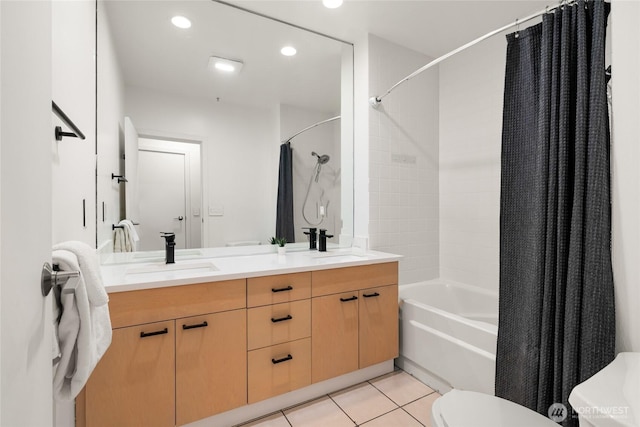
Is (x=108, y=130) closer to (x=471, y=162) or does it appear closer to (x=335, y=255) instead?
(x=335, y=255)

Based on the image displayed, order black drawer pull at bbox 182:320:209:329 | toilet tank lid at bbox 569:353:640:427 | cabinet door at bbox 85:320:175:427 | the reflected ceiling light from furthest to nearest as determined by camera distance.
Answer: the reflected ceiling light, black drawer pull at bbox 182:320:209:329, cabinet door at bbox 85:320:175:427, toilet tank lid at bbox 569:353:640:427

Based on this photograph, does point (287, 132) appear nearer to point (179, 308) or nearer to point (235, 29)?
point (235, 29)

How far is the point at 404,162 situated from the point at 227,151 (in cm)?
148

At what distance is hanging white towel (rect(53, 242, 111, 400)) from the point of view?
2.57 feet

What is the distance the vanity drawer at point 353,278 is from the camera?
5.93 ft

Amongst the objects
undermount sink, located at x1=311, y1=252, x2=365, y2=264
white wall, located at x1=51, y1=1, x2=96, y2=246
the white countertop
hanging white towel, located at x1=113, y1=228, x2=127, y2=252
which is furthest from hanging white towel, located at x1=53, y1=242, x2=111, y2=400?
A: undermount sink, located at x1=311, y1=252, x2=365, y2=264

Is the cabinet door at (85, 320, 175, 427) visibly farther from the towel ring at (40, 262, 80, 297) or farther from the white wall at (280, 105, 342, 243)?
the white wall at (280, 105, 342, 243)

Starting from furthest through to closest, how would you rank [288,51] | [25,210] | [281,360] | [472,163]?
[472,163] < [288,51] < [281,360] < [25,210]

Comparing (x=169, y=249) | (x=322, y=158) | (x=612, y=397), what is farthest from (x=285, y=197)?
(x=612, y=397)

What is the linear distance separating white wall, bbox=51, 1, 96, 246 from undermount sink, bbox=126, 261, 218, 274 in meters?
0.27

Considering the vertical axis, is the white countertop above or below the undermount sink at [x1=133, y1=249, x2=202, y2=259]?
below

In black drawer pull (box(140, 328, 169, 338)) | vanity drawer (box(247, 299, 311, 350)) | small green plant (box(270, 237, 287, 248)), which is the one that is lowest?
vanity drawer (box(247, 299, 311, 350))

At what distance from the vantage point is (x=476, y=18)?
2219 millimetres

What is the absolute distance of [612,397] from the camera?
795mm
